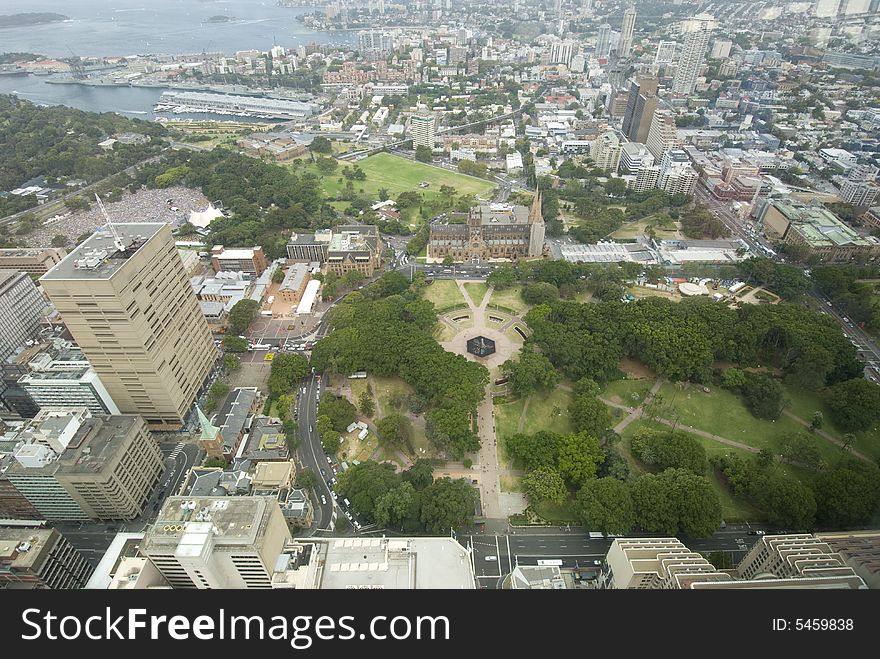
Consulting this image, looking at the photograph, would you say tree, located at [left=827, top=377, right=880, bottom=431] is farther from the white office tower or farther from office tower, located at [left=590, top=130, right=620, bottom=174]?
office tower, located at [left=590, top=130, right=620, bottom=174]

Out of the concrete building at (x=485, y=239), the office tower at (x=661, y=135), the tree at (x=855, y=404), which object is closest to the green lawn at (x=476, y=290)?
the concrete building at (x=485, y=239)

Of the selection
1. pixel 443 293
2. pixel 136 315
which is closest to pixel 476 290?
pixel 443 293

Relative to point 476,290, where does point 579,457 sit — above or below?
above

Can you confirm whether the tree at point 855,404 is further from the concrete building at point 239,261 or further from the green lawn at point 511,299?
the concrete building at point 239,261

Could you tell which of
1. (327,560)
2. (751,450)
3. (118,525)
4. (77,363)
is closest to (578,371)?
(751,450)

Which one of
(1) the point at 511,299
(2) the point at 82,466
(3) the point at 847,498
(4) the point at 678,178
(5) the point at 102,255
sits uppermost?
(5) the point at 102,255

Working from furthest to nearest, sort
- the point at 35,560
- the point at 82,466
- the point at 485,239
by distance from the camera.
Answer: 1. the point at 485,239
2. the point at 82,466
3. the point at 35,560

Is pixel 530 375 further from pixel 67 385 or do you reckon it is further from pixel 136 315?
pixel 67 385

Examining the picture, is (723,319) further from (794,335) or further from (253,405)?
(253,405)
